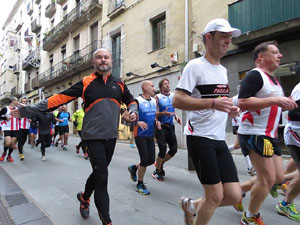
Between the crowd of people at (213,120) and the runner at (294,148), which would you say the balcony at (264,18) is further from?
the crowd of people at (213,120)

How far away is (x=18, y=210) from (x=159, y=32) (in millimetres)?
12022

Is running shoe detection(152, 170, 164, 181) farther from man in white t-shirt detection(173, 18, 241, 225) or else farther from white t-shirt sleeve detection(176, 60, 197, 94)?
white t-shirt sleeve detection(176, 60, 197, 94)

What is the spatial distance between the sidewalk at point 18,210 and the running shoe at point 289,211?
2.78 metres

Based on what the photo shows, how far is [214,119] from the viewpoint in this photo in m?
2.20

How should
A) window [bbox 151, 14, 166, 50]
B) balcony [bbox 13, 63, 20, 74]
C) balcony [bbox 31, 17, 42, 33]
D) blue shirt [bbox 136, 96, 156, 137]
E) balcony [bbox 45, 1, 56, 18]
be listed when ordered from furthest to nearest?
1. balcony [bbox 13, 63, 20, 74]
2. balcony [bbox 31, 17, 42, 33]
3. balcony [bbox 45, 1, 56, 18]
4. window [bbox 151, 14, 166, 50]
5. blue shirt [bbox 136, 96, 156, 137]

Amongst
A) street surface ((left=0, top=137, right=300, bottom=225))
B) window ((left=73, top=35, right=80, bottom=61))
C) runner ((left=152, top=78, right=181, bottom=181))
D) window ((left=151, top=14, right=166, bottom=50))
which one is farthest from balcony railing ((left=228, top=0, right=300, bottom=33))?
window ((left=73, top=35, right=80, bottom=61))

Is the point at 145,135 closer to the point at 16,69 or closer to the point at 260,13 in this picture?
the point at 260,13

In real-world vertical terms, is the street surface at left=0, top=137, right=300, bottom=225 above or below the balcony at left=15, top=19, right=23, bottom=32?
below

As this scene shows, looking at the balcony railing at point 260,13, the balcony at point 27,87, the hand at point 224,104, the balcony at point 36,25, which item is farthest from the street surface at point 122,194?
the balcony at point 27,87

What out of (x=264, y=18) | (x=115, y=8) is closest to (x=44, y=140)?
(x=264, y=18)

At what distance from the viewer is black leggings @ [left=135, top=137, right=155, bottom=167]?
417 centimetres

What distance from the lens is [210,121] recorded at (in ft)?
7.17

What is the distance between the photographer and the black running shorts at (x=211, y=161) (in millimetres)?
2047

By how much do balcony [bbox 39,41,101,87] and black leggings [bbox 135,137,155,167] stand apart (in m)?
15.6
